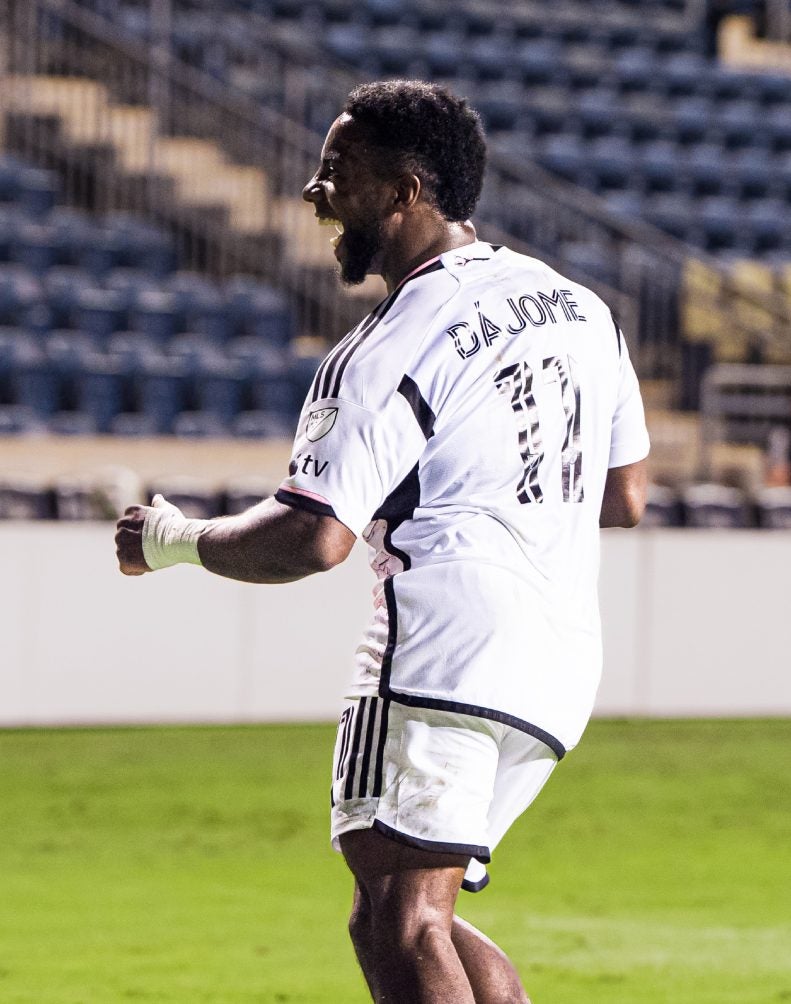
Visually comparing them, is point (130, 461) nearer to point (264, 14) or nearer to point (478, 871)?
point (264, 14)

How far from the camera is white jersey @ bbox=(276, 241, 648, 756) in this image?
8.57 feet

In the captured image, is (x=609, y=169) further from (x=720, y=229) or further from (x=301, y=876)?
(x=301, y=876)

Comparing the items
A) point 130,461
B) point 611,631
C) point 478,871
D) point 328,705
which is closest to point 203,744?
point 328,705

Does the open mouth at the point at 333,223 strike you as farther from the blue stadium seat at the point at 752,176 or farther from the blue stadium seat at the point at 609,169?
the blue stadium seat at the point at 752,176

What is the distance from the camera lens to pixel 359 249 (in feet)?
9.43

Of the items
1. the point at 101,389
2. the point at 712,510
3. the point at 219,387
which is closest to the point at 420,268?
the point at 712,510

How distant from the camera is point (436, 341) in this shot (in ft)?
8.73

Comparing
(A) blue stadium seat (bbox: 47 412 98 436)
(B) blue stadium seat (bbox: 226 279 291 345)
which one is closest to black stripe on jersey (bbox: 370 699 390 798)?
(A) blue stadium seat (bbox: 47 412 98 436)

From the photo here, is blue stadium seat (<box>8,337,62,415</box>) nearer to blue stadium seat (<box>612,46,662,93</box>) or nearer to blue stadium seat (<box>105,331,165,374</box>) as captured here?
blue stadium seat (<box>105,331,165,374</box>)

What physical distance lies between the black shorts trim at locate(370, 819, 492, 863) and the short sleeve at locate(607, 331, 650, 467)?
784 mm

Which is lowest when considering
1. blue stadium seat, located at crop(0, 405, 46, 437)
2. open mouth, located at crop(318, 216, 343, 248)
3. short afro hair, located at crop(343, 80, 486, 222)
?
blue stadium seat, located at crop(0, 405, 46, 437)

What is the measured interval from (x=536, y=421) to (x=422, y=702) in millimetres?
462

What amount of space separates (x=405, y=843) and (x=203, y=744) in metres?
6.67

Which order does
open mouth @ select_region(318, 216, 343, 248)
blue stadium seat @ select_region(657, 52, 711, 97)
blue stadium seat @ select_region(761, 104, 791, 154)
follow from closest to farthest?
open mouth @ select_region(318, 216, 343, 248), blue stadium seat @ select_region(761, 104, 791, 154), blue stadium seat @ select_region(657, 52, 711, 97)
